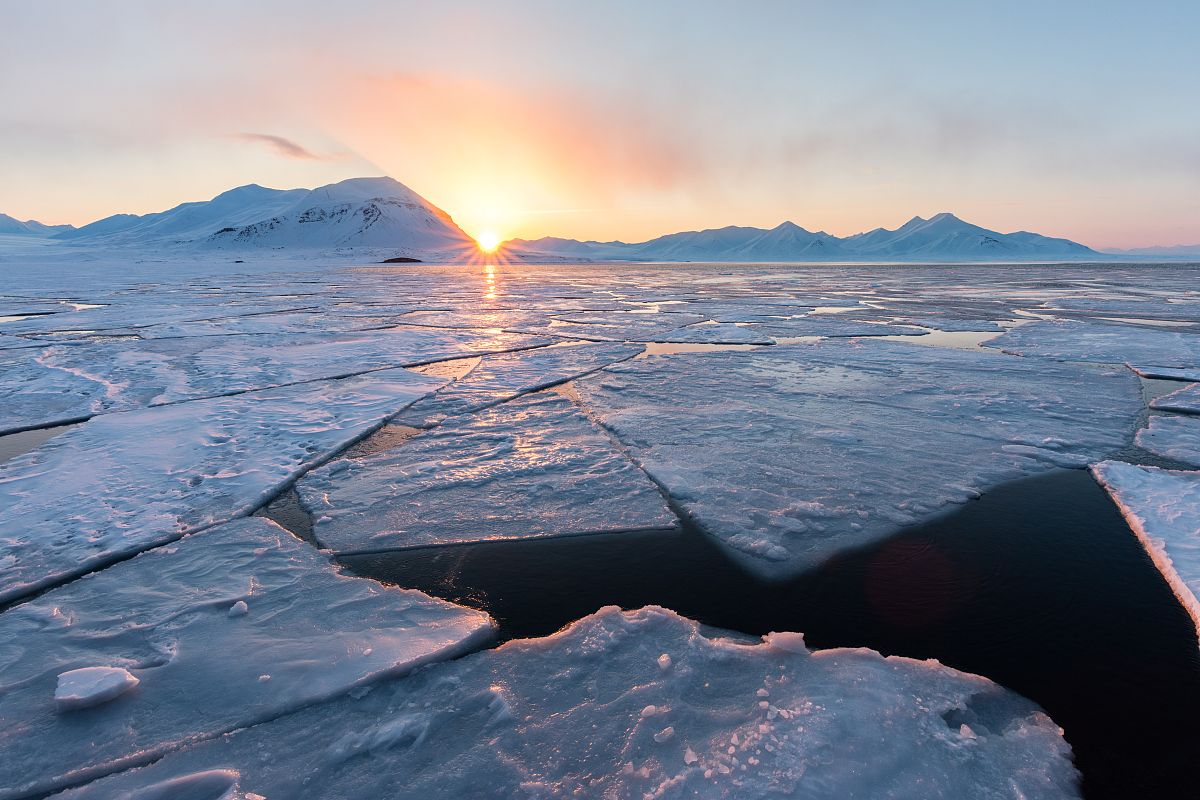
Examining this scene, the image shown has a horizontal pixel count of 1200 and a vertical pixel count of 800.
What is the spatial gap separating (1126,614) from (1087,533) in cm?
84

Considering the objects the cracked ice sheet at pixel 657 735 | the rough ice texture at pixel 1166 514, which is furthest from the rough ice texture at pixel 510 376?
the rough ice texture at pixel 1166 514

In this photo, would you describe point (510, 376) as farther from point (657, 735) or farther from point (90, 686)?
point (657, 735)

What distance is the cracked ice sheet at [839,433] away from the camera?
3496mm

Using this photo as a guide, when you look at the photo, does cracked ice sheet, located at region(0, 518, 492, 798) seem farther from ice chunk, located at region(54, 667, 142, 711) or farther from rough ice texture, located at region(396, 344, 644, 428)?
rough ice texture, located at region(396, 344, 644, 428)

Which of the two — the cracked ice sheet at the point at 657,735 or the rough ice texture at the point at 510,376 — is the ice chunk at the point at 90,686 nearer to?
the cracked ice sheet at the point at 657,735

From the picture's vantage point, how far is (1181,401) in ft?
18.7

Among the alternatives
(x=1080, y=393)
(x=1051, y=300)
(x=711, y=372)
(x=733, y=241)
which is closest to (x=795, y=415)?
(x=711, y=372)

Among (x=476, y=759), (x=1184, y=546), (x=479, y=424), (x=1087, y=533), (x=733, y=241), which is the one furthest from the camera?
(x=733, y=241)

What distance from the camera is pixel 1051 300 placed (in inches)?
706

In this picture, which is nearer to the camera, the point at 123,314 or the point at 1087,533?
the point at 1087,533

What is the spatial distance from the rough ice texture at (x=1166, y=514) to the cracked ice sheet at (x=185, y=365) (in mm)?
7584

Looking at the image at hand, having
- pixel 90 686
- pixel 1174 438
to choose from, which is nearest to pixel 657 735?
pixel 90 686

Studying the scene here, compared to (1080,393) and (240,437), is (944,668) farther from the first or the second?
(1080,393)

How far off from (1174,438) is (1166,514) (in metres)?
1.96
